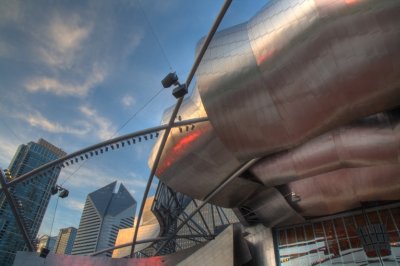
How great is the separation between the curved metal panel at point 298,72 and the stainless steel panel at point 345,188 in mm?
5415

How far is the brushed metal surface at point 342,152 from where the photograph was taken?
1333 centimetres

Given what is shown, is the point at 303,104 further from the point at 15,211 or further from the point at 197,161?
the point at 15,211

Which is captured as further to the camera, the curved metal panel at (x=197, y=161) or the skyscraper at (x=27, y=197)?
the skyscraper at (x=27, y=197)

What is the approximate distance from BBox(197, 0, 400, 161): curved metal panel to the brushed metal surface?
1737 mm

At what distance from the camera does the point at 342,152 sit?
580 inches

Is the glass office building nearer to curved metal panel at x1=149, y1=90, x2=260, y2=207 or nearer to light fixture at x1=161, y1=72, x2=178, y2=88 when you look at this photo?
curved metal panel at x1=149, y1=90, x2=260, y2=207

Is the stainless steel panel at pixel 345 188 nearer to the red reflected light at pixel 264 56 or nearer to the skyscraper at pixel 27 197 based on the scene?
the red reflected light at pixel 264 56

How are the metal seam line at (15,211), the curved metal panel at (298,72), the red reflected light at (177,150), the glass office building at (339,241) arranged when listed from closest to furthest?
the curved metal panel at (298,72) < the red reflected light at (177,150) < the glass office building at (339,241) < the metal seam line at (15,211)

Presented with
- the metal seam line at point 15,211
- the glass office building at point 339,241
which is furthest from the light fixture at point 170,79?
the metal seam line at point 15,211

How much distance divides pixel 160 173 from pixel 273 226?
1101cm

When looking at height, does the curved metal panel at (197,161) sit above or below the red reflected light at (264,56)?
below

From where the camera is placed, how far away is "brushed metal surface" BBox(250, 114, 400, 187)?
13.3 meters

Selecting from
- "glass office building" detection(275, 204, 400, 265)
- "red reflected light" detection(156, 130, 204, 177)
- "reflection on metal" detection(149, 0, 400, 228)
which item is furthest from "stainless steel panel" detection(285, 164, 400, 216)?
"red reflected light" detection(156, 130, 204, 177)

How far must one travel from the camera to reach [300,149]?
1631cm
